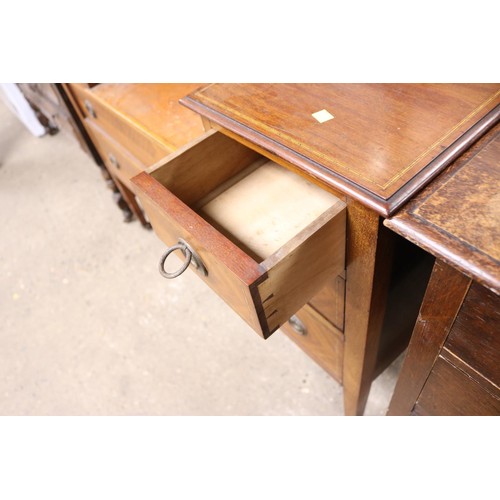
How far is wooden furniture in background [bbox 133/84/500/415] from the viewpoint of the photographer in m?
0.47

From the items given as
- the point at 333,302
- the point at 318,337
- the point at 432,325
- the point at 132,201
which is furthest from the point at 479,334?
the point at 132,201

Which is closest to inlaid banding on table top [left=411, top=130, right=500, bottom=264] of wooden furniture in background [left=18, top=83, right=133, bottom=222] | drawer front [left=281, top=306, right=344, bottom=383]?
drawer front [left=281, top=306, right=344, bottom=383]

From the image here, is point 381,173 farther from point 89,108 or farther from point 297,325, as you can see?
point 89,108

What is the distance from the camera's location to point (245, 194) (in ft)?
2.20

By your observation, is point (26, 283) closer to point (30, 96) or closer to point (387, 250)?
point (30, 96)

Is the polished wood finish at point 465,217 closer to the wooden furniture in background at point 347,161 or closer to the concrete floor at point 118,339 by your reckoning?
the wooden furniture in background at point 347,161

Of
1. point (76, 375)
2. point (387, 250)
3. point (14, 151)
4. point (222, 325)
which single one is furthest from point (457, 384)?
point (14, 151)

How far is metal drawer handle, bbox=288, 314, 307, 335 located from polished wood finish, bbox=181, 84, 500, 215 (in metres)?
0.45

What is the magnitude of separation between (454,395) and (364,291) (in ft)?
0.62

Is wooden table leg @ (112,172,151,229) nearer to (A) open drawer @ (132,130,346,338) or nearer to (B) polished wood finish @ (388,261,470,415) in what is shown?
(A) open drawer @ (132,130,346,338)

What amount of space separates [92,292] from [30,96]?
0.88 metres

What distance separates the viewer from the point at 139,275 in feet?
4.88

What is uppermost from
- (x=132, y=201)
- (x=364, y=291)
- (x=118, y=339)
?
(x=364, y=291)

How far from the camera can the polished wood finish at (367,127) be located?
1.52ft
